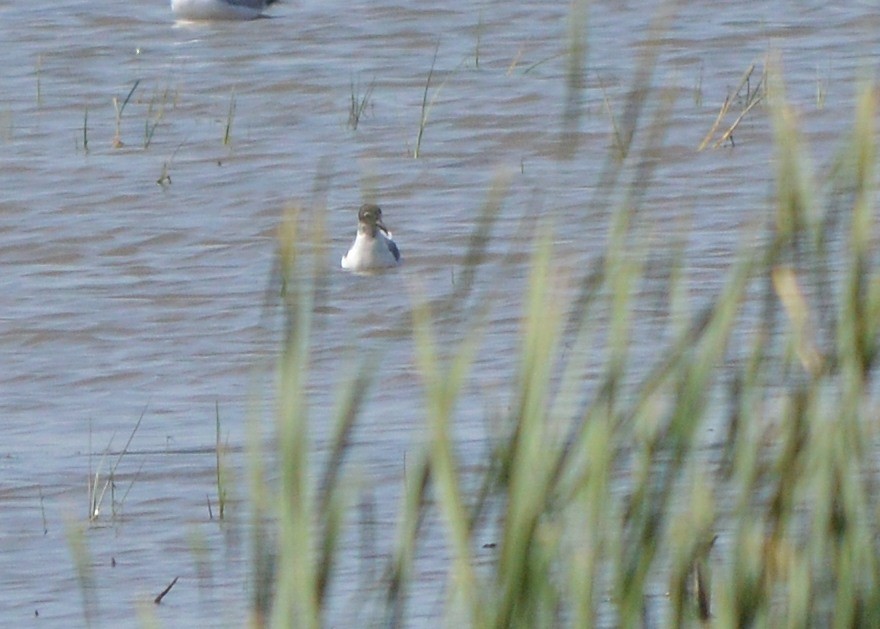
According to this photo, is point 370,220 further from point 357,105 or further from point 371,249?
point 357,105

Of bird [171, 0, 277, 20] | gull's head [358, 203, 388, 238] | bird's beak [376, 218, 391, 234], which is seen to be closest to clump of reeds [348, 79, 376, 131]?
bird's beak [376, 218, 391, 234]

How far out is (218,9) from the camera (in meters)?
14.3

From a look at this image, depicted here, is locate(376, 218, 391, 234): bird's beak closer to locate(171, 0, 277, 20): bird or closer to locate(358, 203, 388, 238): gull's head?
locate(358, 203, 388, 238): gull's head

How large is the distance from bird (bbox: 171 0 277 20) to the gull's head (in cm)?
596

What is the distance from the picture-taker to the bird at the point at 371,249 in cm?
800

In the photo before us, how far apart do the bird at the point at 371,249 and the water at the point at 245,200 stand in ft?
0.28

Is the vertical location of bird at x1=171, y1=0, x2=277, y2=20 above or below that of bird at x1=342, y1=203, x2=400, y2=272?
above

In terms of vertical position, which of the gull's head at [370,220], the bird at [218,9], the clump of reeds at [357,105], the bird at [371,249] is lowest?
the bird at [371,249]

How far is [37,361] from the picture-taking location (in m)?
7.02

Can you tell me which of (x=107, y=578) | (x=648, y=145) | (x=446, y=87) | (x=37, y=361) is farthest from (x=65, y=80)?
(x=648, y=145)

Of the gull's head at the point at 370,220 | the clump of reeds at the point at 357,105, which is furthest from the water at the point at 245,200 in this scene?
the gull's head at the point at 370,220

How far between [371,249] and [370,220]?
103 mm

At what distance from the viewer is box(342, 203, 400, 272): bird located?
800 centimetres

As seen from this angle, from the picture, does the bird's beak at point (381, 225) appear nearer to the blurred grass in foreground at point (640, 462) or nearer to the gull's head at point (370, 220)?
the gull's head at point (370, 220)
